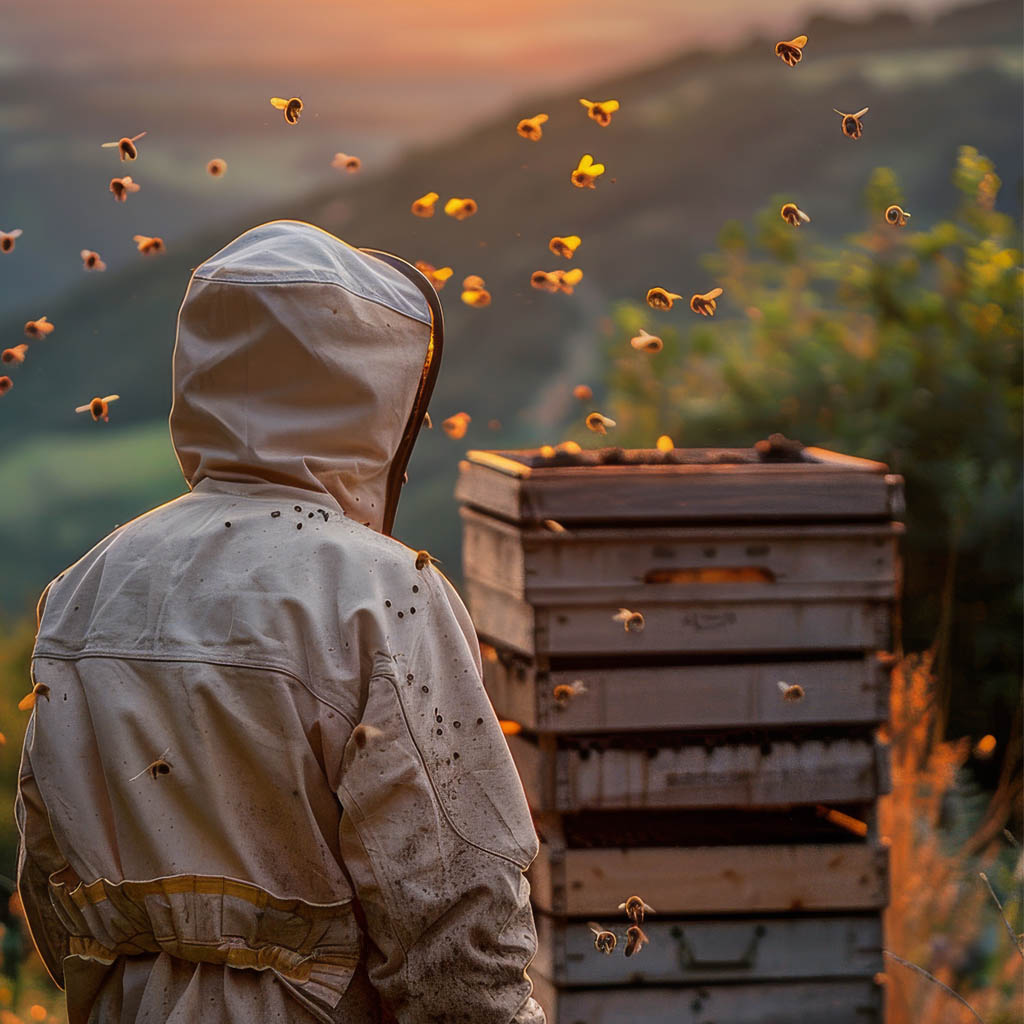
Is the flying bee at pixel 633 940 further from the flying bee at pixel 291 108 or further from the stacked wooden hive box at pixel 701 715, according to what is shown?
the flying bee at pixel 291 108

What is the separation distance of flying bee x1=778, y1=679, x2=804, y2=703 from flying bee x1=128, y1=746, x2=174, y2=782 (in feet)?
5.42

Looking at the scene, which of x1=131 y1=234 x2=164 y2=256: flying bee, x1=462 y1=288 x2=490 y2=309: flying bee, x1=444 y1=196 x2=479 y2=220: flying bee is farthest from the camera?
x1=462 y1=288 x2=490 y2=309: flying bee

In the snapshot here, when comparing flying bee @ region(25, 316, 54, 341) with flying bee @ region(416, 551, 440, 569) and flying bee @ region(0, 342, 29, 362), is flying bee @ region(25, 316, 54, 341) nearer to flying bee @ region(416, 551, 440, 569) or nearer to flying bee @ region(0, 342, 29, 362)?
flying bee @ region(0, 342, 29, 362)

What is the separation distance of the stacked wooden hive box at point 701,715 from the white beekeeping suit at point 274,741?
1.24m

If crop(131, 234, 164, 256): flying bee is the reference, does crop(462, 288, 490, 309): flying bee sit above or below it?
below

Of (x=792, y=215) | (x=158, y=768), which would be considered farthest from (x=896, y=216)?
(x=158, y=768)

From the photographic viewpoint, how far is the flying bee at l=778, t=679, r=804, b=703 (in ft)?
9.46

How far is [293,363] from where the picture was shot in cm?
161

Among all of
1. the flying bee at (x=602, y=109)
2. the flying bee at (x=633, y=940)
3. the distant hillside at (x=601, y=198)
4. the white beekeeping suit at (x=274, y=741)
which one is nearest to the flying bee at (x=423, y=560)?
the white beekeeping suit at (x=274, y=741)

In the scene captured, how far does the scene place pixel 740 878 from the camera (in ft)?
9.71

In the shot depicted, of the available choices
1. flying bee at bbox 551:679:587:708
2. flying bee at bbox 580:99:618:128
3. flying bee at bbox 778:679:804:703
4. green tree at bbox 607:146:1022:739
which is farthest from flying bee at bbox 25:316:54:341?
green tree at bbox 607:146:1022:739

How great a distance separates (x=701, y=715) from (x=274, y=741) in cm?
155

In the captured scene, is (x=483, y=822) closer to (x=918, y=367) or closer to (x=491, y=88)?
(x=918, y=367)

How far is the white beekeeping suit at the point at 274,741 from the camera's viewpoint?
152 centimetres
